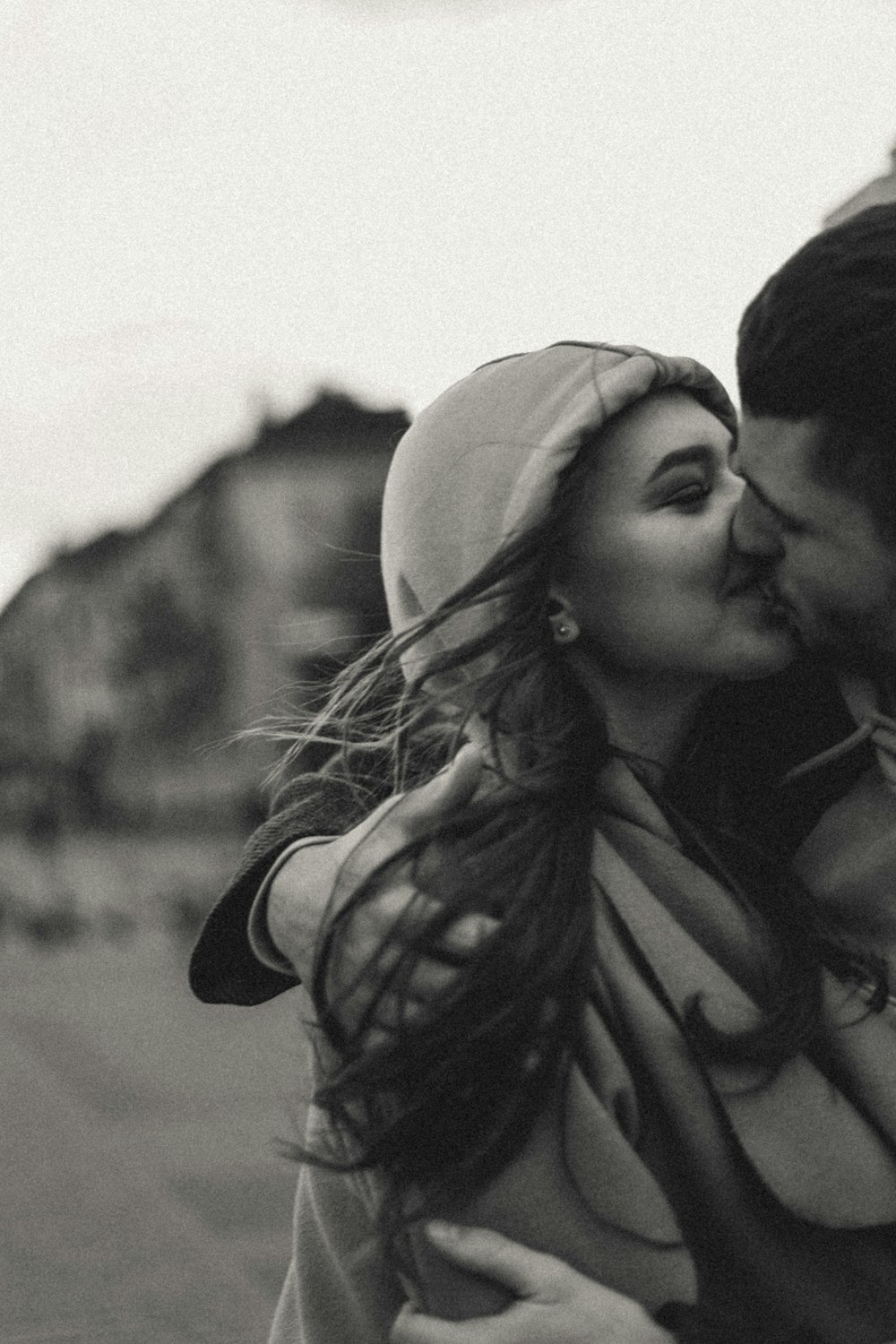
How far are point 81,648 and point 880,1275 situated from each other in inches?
2902

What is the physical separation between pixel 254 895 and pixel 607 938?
0.52 metres

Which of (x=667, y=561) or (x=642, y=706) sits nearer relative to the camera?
(x=667, y=561)

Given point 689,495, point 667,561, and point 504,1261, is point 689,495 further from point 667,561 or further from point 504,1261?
point 504,1261

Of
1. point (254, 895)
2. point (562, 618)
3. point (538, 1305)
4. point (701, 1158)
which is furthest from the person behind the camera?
point (254, 895)

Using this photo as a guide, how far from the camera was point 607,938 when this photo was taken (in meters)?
2.09

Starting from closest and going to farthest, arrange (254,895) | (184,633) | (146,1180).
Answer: (254,895) < (146,1180) < (184,633)

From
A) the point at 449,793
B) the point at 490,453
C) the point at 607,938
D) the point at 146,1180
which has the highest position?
the point at 490,453

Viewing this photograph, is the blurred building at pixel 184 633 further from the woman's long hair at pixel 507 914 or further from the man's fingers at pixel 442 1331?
the man's fingers at pixel 442 1331

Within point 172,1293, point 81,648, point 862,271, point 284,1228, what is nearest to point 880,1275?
point 862,271

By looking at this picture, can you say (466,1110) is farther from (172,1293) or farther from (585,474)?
(172,1293)

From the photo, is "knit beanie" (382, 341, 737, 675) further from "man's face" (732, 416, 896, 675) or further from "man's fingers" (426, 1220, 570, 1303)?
"man's fingers" (426, 1220, 570, 1303)

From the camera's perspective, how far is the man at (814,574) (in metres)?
1.95

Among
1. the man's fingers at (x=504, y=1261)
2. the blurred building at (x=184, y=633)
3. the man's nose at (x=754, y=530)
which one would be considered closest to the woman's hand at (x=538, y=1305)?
the man's fingers at (x=504, y=1261)

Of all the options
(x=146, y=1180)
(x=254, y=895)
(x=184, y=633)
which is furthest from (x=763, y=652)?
(x=184, y=633)
